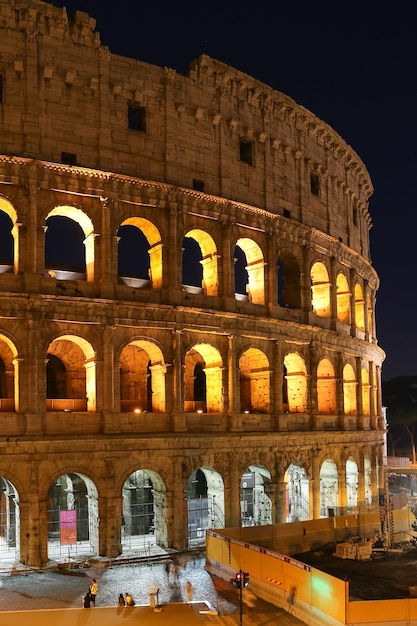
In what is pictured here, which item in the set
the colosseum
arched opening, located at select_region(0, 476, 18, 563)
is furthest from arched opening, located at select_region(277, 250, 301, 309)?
arched opening, located at select_region(0, 476, 18, 563)

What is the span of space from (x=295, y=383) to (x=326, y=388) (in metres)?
2.74

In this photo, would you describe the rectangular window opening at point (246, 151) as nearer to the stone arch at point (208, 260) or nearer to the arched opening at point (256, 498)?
the stone arch at point (208, 260)

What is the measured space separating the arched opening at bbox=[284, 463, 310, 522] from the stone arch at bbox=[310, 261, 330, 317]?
7241 mm

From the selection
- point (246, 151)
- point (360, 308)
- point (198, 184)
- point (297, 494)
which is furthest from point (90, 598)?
point (360, 308)

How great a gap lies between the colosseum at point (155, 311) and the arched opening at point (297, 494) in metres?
0.09

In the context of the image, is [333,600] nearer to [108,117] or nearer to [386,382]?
[108,117]

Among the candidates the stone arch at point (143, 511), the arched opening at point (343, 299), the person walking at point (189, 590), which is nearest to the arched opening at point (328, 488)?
the arched opening at point (343, 299)

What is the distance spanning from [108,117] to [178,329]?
7.87 metres

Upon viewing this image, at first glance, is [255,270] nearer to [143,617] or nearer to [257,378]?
[257,378]

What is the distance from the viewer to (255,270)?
30.3m

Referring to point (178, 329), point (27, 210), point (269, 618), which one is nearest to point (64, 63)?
point (27, 210)

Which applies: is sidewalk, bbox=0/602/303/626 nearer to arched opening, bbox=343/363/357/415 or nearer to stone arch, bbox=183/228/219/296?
stone arch, bbox=183/228/219/296

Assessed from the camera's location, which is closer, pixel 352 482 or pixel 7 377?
pixel 7 377

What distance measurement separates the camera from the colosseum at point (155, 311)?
23922 millimetres
